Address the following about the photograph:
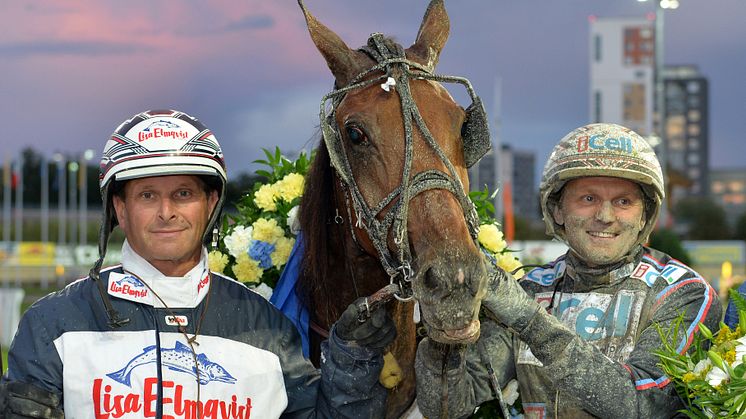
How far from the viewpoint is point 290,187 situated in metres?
4.32

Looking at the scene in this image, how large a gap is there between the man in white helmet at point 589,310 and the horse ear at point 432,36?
0.63 meters

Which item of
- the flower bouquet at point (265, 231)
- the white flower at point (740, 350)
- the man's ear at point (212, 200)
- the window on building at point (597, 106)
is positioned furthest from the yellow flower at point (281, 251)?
the window on building at point (597, 106)

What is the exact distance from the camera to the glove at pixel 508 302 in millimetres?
2582

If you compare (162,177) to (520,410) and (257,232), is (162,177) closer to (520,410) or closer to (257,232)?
(257,232)

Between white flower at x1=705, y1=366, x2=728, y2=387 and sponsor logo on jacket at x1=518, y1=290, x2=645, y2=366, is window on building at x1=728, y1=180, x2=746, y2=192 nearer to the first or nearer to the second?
sponsor logo on jacket at x1=518, y1=290, x2=645, y2=366

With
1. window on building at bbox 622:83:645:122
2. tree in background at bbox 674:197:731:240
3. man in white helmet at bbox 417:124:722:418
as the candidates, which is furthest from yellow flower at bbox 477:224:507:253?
tree in background at bbox 674:197:731:240

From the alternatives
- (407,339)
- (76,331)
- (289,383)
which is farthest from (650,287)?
(76,331)

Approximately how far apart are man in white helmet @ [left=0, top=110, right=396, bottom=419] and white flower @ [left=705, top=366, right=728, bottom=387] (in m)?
1.01

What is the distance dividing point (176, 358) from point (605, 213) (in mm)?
1622

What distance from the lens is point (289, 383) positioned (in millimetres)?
2865

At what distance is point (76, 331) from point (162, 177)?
0.59 m

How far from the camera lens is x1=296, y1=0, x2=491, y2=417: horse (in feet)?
7.84

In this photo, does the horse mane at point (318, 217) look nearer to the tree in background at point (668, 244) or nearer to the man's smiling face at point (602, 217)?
the man's smiling face at point (602, 217)

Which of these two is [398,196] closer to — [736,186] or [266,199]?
[266,199]
